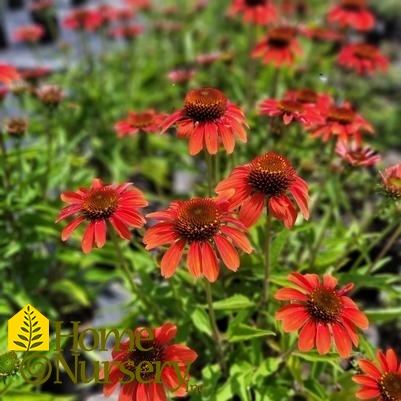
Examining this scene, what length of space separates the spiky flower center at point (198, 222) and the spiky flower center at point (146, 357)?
298mm

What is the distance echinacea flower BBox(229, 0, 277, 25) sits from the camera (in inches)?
113

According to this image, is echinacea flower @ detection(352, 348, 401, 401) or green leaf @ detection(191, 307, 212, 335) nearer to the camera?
echinacea flower @ detection(352, 348, 401, 401)

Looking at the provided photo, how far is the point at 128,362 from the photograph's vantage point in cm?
132

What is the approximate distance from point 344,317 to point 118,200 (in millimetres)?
628

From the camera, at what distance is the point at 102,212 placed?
4.49 ft

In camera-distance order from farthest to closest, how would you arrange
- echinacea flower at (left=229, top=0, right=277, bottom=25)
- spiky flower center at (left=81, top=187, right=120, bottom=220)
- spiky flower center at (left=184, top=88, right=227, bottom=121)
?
echinacea flower at (left=229, top=0, right=277, bottom=25) → spiky flower center at (left=184, top=88, right=227, bottom=121) → spiky flower center at (left=81, top=187, right=120, bottom=220)

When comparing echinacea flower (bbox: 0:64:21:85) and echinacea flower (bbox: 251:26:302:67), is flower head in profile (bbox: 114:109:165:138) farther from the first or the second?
echinacea flower (bbox: 251:26:302:67)

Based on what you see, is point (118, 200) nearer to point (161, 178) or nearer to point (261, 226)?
point (261, 226)

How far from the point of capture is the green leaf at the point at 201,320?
165cm

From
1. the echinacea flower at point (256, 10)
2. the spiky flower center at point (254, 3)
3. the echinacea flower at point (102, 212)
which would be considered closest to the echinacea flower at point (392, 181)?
the echinacea flower at point (102, 212)

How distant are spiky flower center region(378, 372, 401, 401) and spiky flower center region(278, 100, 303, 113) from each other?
2.70ft

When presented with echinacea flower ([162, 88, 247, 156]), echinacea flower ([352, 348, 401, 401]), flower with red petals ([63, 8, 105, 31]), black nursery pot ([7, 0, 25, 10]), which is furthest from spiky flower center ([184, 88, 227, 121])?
black nursery pot ([7, 0, 25, 10])

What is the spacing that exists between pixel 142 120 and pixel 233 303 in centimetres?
74

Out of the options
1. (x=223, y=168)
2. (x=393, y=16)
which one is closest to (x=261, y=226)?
(x=223, y=168)
